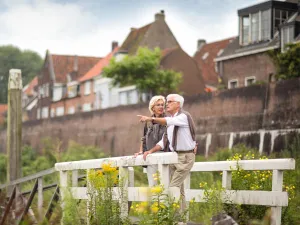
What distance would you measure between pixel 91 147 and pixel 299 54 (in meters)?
13.8

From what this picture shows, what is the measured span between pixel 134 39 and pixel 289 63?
24.6 metres

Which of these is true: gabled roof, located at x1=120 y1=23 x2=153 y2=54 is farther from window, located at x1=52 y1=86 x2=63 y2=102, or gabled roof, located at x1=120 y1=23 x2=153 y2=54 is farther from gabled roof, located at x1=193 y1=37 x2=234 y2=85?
window, located at x1=52 y1=86 x2=63 y2=102

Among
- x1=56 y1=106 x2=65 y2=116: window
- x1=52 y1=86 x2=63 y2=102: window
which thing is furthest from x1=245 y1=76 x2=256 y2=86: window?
x1=52 y1=86 x2=63 y2=102: window

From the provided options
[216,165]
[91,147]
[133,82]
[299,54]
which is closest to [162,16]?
[133,82]

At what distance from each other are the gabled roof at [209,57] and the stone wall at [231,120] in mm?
12290

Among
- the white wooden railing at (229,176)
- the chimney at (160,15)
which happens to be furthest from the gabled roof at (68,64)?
the white wooden railing at (229,176)

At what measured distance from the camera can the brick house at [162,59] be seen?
44.2 m

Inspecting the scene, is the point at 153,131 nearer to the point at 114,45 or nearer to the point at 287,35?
the point at 287,35

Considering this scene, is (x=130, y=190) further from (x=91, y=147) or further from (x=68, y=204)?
(x=91, y=147)

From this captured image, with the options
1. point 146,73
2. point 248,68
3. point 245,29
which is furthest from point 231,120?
point 146,73

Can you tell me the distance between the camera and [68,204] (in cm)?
841

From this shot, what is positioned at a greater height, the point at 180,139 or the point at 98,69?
the point at 98,69

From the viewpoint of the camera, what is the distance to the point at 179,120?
7773 mm

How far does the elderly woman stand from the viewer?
824cm
